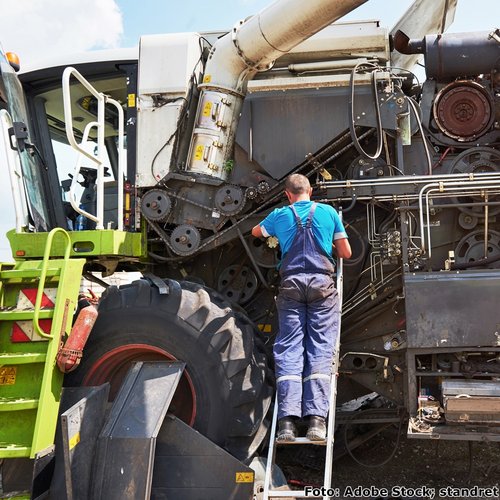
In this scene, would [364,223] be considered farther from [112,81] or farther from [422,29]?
[112,81]

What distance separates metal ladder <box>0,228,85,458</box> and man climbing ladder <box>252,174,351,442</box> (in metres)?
1.35

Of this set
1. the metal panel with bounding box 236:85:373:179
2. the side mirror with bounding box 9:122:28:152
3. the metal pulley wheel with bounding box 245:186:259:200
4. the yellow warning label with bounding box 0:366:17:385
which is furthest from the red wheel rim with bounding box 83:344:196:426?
the side mirror with bounding box 9:122:28:152

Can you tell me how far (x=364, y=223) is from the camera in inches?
179

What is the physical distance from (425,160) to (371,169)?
17.5 inches

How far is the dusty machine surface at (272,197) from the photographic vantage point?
383 cm

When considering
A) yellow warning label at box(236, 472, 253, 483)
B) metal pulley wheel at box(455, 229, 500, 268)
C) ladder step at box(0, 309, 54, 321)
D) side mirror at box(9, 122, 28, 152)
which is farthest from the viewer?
side mirror at box(9, 122, 28, 152)

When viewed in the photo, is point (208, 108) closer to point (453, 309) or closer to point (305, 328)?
point (305, 328)

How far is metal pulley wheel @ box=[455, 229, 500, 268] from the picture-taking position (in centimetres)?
423

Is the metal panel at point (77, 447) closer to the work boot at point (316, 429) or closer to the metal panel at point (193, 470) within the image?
the metal panel at point (193, 470)

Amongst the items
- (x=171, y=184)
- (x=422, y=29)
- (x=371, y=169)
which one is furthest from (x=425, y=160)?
(x=171, y=184)

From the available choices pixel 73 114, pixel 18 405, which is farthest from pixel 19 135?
pixel 18 405

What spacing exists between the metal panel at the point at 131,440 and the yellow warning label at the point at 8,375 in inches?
26.0

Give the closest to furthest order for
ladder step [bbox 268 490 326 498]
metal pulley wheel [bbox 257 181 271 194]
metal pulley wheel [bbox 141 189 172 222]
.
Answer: ladder step [bbox 268 490 326 498] → metal pulley wheel [bbox 257 181 271 194] → metal pulley wheel [bbox 141 189 172 222]

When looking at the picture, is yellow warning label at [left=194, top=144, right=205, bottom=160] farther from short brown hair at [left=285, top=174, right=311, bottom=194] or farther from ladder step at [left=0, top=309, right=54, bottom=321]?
ladder step at [left=0, top=309, right=54, bottom=321]
